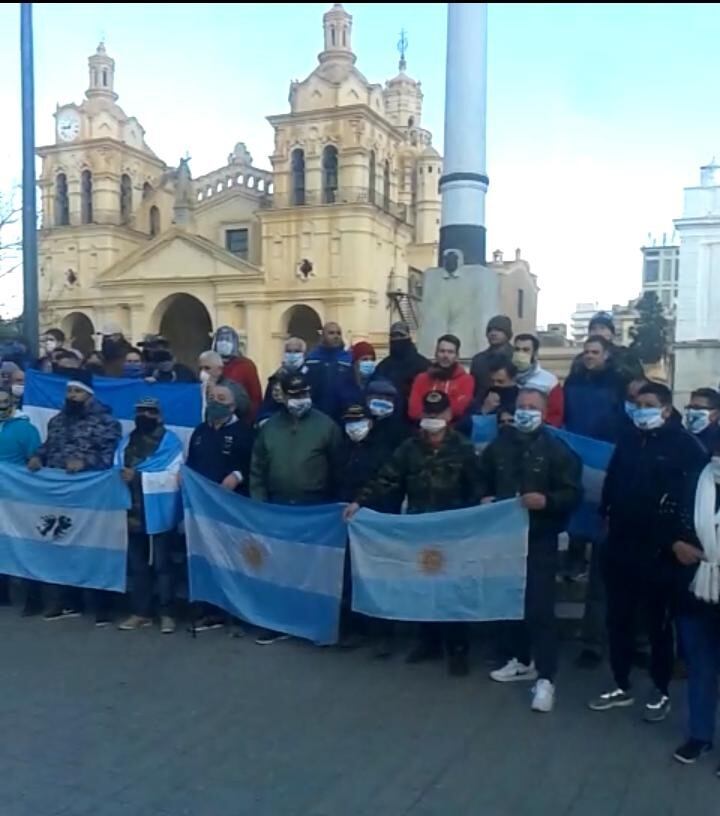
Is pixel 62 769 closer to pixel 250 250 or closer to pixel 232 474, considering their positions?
pixel 232 474

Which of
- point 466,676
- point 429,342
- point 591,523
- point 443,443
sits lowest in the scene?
point 466,676

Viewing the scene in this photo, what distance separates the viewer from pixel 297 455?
23.4 feet

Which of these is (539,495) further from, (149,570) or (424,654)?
(149,570)

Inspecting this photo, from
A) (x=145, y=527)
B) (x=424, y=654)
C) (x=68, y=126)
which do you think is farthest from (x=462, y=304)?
(x=68, y=126)

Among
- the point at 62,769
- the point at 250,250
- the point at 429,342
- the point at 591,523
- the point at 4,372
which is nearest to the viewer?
the point at 62,769

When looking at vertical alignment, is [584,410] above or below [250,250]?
below

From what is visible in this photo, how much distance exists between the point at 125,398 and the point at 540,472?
204 inches

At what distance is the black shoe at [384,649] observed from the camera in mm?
6750

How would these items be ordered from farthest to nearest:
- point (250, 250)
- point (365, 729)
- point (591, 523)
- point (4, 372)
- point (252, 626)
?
point (250, 250) < point (4, 372) < point (252, 626) < point (591, 523) < point (365, 729)

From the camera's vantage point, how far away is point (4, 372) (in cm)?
995

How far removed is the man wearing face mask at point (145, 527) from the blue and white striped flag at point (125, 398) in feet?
3.81

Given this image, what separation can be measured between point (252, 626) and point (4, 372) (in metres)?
4.47

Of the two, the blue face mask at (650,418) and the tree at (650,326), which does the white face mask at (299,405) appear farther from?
the tree at (650,326)

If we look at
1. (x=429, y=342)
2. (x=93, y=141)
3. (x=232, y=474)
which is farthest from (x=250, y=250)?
(x=232, y=474)
